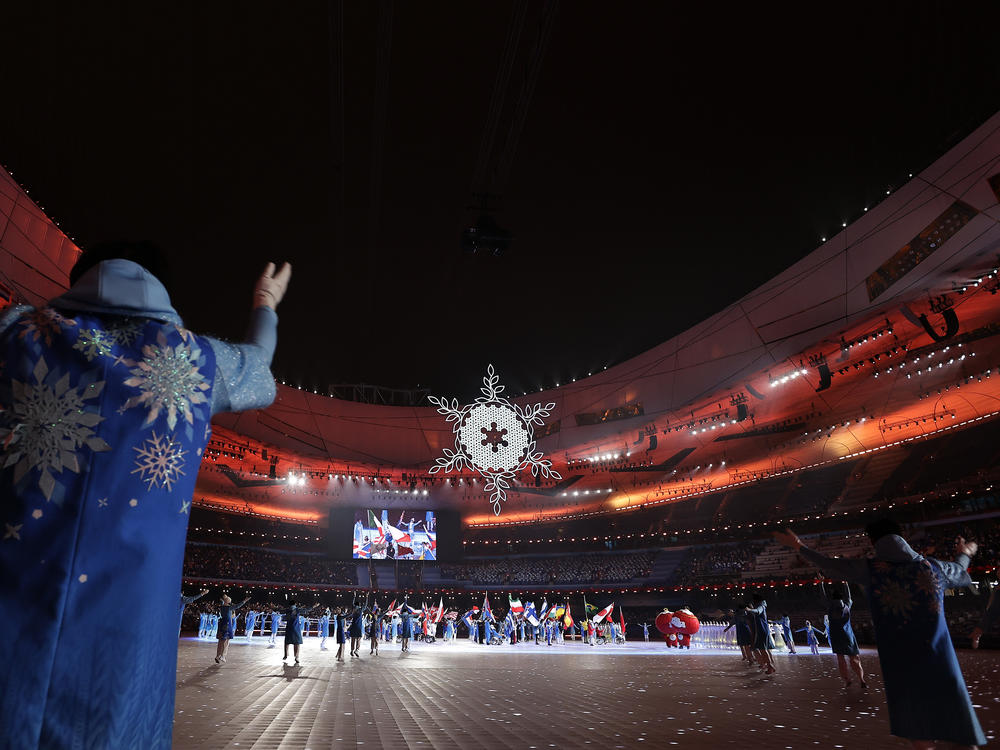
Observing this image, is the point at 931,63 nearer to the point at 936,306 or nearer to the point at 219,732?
the point at 936,306

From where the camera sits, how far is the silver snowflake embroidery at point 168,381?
132cm

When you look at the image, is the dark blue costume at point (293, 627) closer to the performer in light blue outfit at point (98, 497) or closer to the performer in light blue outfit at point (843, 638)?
the performer in light blue outfit at point (843, 638)

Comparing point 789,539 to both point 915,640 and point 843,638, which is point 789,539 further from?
point 843,638

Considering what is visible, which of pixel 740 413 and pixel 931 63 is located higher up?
pixel 931 63

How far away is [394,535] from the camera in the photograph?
121ft

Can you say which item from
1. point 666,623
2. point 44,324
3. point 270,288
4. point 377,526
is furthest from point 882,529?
point 377,526

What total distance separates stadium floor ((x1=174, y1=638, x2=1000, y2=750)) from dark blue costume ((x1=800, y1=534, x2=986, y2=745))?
113 cm

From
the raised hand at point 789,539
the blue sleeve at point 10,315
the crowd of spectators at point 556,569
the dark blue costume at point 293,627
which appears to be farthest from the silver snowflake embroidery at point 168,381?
the crowd of spectators at point 556,569

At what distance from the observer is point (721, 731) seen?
5.00m

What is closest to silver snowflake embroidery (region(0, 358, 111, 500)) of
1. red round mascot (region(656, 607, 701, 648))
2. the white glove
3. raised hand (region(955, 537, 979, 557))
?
the white glove

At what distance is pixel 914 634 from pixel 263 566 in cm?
3674

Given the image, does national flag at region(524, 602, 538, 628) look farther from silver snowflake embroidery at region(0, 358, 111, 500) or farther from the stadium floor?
silver snowflake embroidery at region(0, 358, 111, 500)

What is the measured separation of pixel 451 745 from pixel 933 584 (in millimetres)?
3310

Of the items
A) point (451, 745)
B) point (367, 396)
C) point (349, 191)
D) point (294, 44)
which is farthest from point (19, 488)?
point (367, 396)
